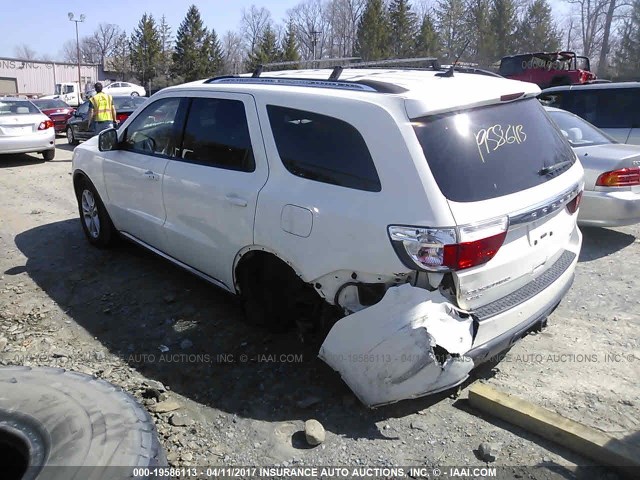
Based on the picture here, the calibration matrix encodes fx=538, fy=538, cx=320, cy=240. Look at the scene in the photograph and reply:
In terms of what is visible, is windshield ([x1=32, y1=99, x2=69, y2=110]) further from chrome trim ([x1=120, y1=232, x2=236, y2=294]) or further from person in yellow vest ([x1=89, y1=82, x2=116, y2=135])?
chrome trim ([x1=120, y1=232, x2=236, y2=294])

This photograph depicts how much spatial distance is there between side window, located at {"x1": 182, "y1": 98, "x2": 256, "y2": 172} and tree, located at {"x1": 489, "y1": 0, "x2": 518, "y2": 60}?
5468 centimetres

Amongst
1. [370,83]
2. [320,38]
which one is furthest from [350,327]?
[320,38]

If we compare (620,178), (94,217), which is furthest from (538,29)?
(94,217)

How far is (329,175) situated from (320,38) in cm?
6786

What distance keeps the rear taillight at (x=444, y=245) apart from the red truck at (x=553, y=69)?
22967mm

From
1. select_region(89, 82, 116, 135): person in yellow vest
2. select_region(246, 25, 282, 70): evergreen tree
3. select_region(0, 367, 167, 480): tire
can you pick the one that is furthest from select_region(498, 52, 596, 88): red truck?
select_region(246, 25, 282, 70): evergreen tree

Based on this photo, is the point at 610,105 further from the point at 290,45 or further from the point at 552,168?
the point at 290,45

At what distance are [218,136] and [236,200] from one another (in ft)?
2.03

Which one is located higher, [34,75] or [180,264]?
[34,75]

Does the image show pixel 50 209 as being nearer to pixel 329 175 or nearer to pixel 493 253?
pixel 329 175

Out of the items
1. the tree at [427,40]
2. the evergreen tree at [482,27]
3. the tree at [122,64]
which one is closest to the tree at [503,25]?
the evergreen tree at [482,27]

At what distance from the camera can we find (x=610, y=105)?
8.44m

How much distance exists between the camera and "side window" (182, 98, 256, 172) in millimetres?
3648

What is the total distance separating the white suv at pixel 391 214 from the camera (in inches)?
107
